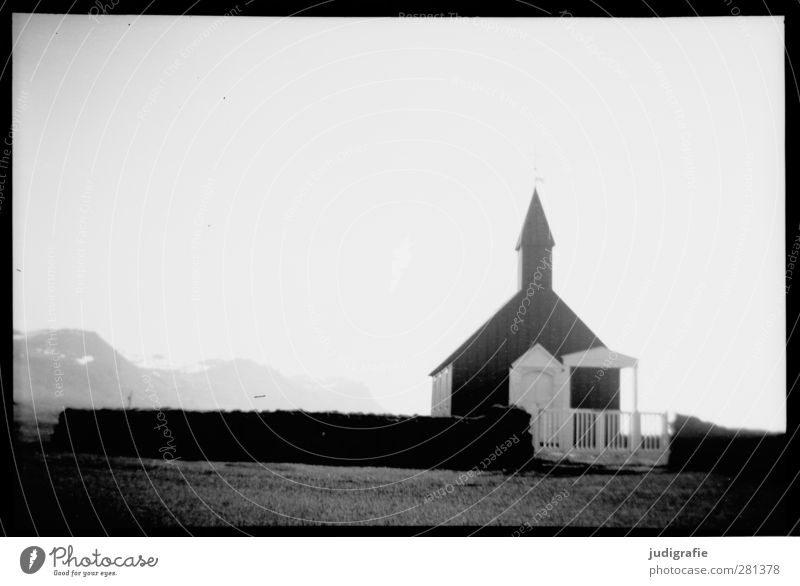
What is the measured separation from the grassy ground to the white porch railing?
1.22 meters

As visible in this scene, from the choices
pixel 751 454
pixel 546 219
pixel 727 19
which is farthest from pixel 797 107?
pixel 751 454

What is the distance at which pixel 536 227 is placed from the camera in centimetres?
679

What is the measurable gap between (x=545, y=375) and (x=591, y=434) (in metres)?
0.99

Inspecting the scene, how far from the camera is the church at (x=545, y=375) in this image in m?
7.75

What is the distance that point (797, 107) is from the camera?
614 centimetres

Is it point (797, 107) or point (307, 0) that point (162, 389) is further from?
point (797, 107)

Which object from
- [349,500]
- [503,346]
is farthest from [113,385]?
[503,346]

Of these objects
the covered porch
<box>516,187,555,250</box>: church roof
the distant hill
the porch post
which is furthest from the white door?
<box>516,187,555,250</box>: church roof

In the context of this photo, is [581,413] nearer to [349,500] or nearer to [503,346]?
[503,346]

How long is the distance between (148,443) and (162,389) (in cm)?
162

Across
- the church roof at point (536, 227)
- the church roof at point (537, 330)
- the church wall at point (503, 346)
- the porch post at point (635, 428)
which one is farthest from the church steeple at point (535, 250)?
the porch post at point (635, 428)

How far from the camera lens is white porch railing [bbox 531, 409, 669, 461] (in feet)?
27.0
